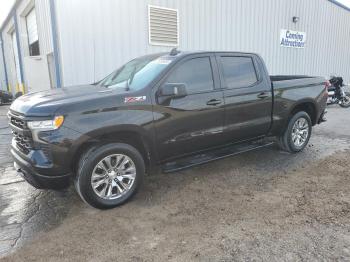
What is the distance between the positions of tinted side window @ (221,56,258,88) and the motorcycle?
8216mm

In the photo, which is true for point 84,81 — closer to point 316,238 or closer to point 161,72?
point 161,72

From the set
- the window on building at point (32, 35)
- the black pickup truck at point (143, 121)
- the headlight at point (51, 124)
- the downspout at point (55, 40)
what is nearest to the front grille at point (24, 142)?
the black pickup truck at point (143, 121)

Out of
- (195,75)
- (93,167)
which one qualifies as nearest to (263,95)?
(195,75)

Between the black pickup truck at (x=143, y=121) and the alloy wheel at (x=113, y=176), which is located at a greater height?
the black pickup truck at (x=143, y=121)

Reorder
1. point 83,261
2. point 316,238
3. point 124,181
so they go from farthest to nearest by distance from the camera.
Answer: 1. point 124,181
2. point 316,238
3. point 83,261

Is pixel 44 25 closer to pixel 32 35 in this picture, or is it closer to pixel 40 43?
pixel 40 43

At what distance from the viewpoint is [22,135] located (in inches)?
141

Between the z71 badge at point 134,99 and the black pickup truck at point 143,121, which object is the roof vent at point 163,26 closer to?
the black pickup truck at point 143,121

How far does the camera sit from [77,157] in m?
3.58

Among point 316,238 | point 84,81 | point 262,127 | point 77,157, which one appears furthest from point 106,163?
point 84,81

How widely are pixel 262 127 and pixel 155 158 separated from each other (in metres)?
2.09

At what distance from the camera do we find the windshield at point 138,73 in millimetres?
4051

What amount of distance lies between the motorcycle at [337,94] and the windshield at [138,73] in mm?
9597

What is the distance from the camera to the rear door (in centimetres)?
462
